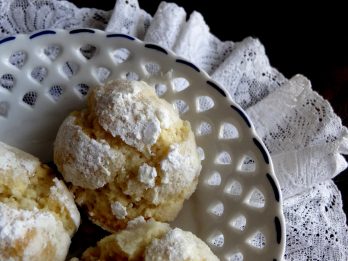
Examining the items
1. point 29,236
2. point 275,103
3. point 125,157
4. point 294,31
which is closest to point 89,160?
point 125,157

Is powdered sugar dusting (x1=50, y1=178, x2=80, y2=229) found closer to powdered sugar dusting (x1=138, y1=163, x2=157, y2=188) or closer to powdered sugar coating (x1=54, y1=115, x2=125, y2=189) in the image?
powdered sugar coating (x1=54, y1=115, x2=125, y2=189)

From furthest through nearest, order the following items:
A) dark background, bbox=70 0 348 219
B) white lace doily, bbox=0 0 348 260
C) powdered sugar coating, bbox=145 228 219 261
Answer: dark background, bbox=70 0 348 219, white lace doily, bbox=0 0 348 260, powdered sugar coating, bbox=145 228 219 261

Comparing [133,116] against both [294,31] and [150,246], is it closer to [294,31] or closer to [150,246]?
[150,246]

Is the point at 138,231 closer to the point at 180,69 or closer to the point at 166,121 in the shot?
the point at 166,121

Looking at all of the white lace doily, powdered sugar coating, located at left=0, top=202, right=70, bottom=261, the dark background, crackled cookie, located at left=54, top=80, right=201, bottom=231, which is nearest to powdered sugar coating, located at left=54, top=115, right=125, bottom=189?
crackled cookie, located at left=54, top=80, right=201, bottom=231

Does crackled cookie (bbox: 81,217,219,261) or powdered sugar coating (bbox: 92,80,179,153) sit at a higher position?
powdered sugar coating (bbox: 92,80,179,153)

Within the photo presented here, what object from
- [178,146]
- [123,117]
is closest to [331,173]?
[178,146]
